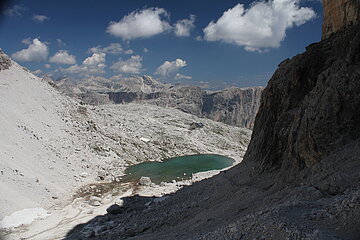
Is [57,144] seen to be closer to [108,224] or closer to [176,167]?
[176,167]

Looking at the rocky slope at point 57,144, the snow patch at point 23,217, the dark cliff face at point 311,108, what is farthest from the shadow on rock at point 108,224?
the dark cliff face at point 311,108

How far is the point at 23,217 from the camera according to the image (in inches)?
1407

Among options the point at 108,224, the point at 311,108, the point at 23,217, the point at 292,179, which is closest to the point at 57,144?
the point at 23,217

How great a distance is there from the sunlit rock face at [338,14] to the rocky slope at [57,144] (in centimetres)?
4038

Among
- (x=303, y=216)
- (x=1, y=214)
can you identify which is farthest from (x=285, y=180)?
(x=1, y=214)

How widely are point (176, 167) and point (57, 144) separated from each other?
96.1ft

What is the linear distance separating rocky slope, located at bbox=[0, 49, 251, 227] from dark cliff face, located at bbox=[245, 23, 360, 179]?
30603 millimetres

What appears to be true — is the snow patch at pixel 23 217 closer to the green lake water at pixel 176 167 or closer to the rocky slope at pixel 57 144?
the rocky slope at pixel 57 144

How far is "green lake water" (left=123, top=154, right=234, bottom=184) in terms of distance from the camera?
6481 cm

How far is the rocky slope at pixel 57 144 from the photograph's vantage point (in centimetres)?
4481

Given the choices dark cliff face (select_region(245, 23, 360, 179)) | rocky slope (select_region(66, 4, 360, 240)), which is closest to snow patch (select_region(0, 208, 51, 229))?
rocky slope (select_region(66, 4, 360, 240))

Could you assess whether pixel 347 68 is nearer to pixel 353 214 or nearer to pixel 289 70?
pixel 289 70

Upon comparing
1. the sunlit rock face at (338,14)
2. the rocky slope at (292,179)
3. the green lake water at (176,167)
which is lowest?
the green lake water at (176,167)

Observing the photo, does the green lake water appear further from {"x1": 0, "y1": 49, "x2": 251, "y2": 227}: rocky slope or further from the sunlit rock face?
the sunlit rock face
